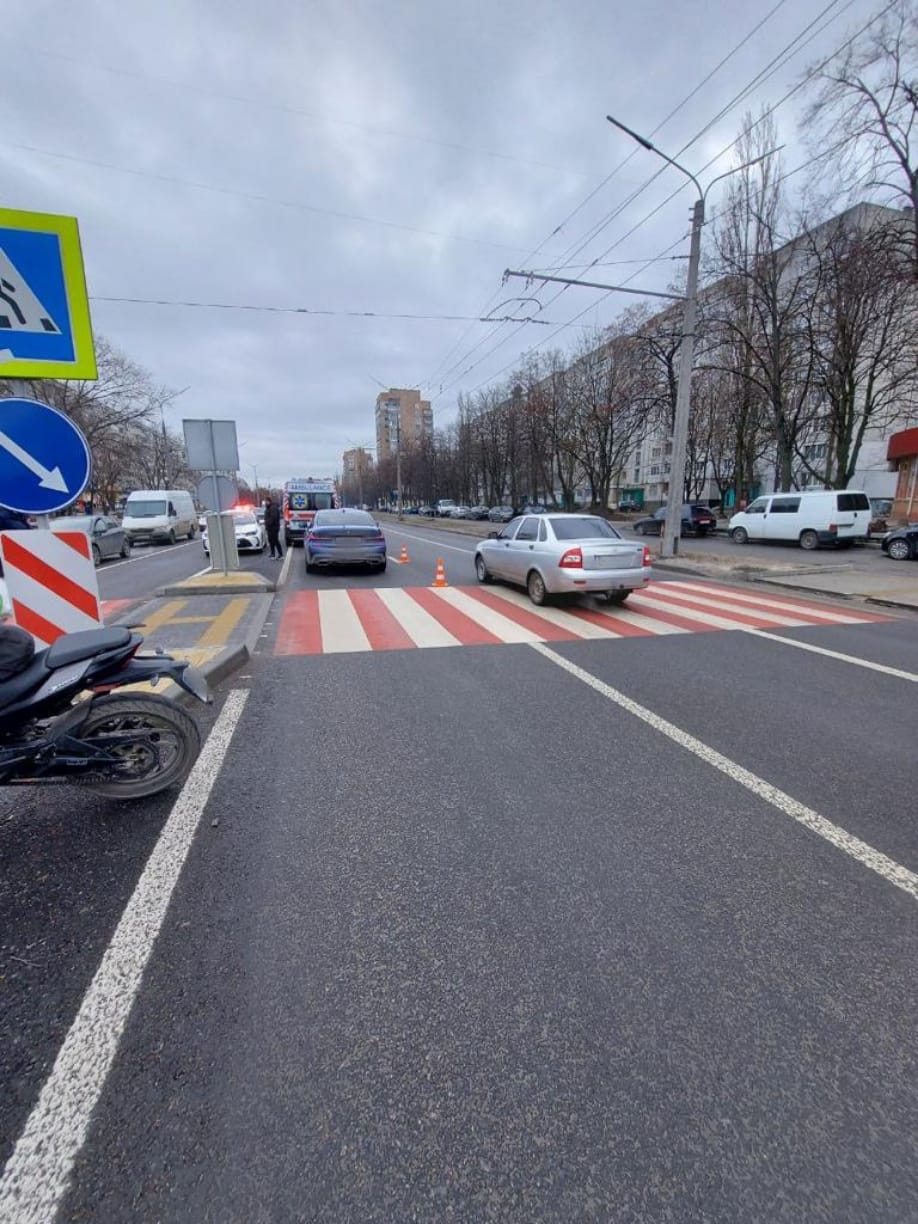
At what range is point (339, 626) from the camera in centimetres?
789

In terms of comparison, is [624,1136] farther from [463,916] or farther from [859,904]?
[859,904]

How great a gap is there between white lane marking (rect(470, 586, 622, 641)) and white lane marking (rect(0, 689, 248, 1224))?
5585 mm

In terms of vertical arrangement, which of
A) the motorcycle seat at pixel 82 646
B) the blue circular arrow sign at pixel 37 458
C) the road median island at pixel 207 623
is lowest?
the road median island at pixel 207 623

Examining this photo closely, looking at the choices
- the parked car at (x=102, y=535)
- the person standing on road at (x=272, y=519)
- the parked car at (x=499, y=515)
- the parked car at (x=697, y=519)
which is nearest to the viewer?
the person standing on road at (x=272, y=519)

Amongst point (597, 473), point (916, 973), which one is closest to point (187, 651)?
point (916, 973)

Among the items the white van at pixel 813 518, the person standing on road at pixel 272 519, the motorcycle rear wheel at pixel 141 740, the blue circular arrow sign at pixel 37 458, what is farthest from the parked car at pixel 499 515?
the motorcycle rear wheel at pixel 141 740

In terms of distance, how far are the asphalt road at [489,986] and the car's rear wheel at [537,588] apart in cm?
529

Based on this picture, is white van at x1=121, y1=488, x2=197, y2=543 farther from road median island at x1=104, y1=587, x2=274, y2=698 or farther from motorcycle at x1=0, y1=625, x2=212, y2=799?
motorcycle at x1=0, y1=625, x2=212, y2=799

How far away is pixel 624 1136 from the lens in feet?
4.99

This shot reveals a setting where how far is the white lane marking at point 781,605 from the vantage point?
853 cm

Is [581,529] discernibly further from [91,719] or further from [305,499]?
[305,499]

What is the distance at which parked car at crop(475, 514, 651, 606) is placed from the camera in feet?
27.8

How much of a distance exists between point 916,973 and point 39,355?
6062 millimetres

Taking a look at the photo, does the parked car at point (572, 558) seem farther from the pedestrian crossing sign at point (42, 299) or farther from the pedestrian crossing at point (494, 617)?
the pedestrian crossing sign at point (42, 299)
